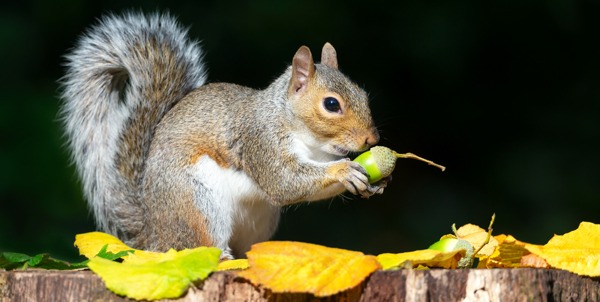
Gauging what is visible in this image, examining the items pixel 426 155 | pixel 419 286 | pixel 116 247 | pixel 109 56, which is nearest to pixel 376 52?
pixel 426 155

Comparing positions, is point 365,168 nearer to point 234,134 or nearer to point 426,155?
point 234,134

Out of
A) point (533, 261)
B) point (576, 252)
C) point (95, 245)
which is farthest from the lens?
point (95, 245)

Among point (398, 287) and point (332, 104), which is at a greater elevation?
point (332, 104)

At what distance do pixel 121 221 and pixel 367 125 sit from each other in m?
0.63

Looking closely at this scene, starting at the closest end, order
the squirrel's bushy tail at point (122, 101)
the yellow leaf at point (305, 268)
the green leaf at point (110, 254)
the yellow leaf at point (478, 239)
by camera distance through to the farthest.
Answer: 1. the yellow leaf at point (305, 268)
2. the green leaf at point (110, 254)
3. the yellow leaf at point (478, 239)
4. the squirrel's bushy tail at point (122, 101)

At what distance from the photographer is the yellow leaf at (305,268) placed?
1.25m

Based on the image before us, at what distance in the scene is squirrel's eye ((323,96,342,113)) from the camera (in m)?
1.91

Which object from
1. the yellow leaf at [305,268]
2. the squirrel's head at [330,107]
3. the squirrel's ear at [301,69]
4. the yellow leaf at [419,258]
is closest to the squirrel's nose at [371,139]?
the squirrel's head at [330,107]

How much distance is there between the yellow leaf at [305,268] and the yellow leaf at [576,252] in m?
0.28

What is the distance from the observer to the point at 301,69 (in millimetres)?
1962

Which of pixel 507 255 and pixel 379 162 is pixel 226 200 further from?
pixel 507 255

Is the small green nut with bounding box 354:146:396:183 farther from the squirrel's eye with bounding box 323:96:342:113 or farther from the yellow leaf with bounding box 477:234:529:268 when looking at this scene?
the yellow leaf with bounding box 477:234:529:268

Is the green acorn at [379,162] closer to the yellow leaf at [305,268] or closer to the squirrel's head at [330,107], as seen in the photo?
the squirrel's head at [330,107]

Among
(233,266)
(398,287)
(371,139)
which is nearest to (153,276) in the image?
(233,266)
